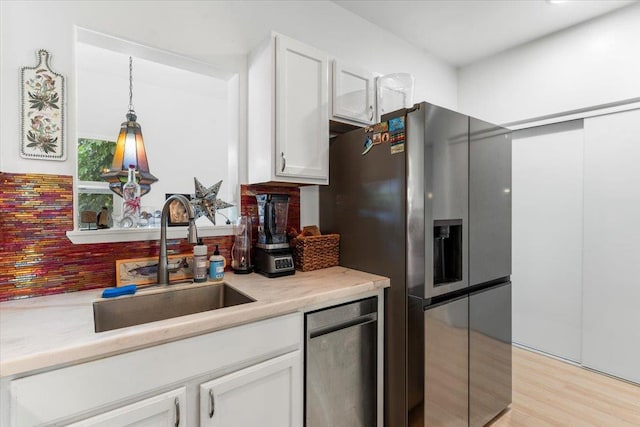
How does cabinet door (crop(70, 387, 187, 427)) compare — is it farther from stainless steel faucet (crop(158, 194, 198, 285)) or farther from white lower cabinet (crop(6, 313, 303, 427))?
stainless steel faucet (crop(158, 194, 198, 285))

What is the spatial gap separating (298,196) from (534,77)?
2.45 m

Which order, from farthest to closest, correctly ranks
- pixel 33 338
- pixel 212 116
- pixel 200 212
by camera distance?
pixel 212 116 → pixel 200 212 → pixel 33 338

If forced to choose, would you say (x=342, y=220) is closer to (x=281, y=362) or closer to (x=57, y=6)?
(x=281, y=362)

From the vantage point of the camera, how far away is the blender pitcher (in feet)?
5.87

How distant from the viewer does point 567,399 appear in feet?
6.95

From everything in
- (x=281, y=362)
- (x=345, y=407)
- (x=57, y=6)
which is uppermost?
(x=57, y=6)

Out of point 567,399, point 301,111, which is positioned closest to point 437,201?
point 301,111

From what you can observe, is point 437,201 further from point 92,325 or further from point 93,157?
point 93,157

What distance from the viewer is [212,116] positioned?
4004 mm

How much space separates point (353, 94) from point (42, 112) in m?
1.64

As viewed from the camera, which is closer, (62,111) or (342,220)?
(62,111)

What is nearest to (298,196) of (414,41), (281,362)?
(281,362)

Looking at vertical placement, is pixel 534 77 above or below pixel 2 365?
above

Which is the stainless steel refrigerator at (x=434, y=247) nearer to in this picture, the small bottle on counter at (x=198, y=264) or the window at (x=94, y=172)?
the small bottle on counter at (x=198, y=264)
